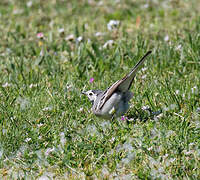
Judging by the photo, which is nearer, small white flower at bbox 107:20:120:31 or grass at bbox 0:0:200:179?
grass at bbox 0:0:200:179

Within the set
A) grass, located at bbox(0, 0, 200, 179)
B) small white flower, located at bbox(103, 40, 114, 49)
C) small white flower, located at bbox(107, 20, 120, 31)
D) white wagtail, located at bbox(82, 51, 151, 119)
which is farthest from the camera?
small white flower, located at bbox(107, 20, 120, 31)

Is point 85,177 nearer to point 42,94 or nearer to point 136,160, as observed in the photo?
point 136,160

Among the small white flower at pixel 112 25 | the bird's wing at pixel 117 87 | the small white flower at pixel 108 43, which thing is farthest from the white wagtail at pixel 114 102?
the small white flower at pixel 112 25

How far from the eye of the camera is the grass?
465 centimetres

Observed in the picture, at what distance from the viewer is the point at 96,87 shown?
6.26m

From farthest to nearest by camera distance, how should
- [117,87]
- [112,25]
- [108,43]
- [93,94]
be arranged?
[112,25], [108,43], [93,94], [117,87]

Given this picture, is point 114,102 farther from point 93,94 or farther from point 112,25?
point 112,25

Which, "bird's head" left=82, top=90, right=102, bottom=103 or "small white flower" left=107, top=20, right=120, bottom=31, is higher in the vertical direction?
"small white flower" left=107, top=20, right=120, bottom=31

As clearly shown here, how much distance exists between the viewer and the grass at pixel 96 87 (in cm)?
465

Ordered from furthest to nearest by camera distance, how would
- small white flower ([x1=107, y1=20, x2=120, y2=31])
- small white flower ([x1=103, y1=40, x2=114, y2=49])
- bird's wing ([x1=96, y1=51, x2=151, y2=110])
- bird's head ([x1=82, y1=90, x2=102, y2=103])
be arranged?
small white flower ([x1=107, y1=20, x2=120, y2=31])
small white flower ([x1=103, y1=40, x2=114, y2=49])
bird's head ([x1=82, y1=90, x2=102, y2=103])
bird's wing ([x1=96, y1=51, x2=151, y2=110])

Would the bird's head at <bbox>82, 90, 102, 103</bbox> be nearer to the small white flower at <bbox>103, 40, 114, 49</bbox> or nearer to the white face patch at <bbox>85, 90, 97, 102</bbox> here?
the white face patch at <bbox>85, 90, 97, 102</bbox>

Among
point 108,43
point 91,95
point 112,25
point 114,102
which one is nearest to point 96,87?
point 91,95

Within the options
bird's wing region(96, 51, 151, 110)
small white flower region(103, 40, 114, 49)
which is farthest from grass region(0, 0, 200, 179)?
bird's wing region(96, 51, 151, 110)

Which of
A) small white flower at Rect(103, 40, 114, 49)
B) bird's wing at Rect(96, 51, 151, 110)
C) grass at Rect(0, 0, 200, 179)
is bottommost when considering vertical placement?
grass at Rect(0, 0, 200, 179)
